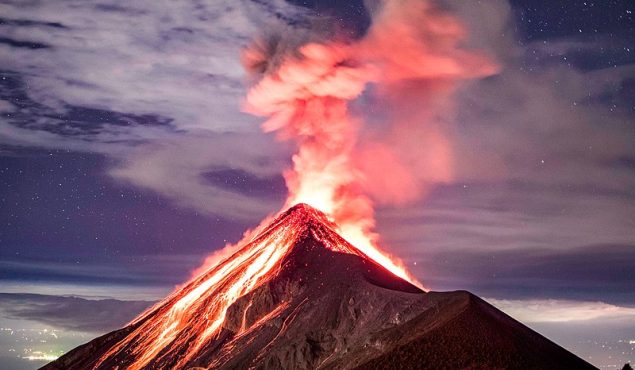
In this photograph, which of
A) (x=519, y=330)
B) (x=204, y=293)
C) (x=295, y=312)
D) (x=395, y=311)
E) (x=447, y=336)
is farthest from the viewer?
(x=204, y=293)

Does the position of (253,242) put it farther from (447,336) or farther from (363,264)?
(447,336)

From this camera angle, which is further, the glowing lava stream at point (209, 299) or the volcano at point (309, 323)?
the glowing lava stream at point (209, 299)

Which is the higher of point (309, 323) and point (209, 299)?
point (209, 299)

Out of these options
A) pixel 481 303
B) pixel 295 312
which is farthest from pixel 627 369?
pixel 295 312

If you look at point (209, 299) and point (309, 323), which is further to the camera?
point (209, 299)
